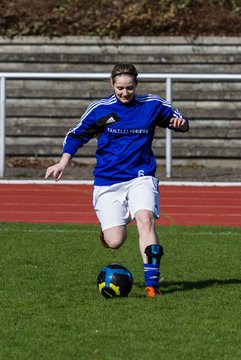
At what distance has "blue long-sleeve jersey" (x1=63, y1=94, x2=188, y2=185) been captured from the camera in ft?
32.1

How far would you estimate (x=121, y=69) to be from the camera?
9.59 meters

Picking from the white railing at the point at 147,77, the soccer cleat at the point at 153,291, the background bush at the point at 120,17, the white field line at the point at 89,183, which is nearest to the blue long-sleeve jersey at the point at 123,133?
the soccer cleat at the point at 153,291

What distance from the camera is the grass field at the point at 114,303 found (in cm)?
736

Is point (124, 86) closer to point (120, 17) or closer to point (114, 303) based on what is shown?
point (114, 303)

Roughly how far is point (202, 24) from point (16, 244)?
14.5m

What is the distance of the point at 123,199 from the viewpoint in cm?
986

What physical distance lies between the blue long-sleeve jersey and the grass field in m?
1.01

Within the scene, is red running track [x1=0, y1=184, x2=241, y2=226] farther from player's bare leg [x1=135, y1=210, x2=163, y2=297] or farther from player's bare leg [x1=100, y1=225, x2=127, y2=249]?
player's bare leg [x1=135, y1=210, x2=163, y2=297]

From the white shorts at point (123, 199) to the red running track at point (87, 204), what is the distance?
583 centimetres

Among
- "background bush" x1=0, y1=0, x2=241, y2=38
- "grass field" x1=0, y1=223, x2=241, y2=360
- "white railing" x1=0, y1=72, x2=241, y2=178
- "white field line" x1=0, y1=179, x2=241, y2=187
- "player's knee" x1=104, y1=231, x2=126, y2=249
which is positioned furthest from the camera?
"background bush" x1=0, y1=0, x2=241, y2=38

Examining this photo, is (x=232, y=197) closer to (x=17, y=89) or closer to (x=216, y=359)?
(x=17, y=89)

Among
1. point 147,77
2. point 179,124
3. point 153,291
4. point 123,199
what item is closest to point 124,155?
point 123,199

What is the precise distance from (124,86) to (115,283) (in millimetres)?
1575

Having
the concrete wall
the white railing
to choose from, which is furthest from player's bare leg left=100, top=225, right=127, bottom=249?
the concrete wall
